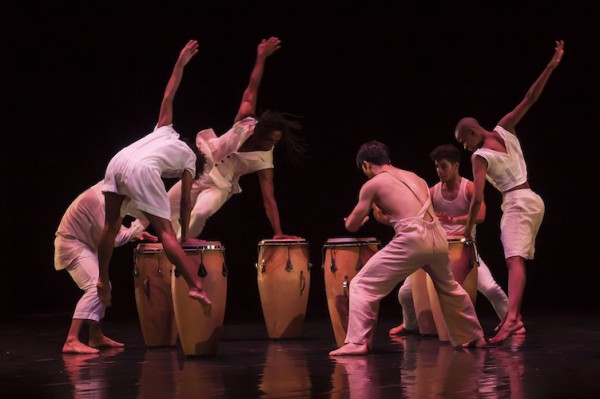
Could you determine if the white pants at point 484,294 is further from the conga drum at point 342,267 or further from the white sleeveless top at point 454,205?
the conga drum at point 342,267

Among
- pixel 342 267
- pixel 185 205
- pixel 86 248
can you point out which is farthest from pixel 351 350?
pixel 86 248

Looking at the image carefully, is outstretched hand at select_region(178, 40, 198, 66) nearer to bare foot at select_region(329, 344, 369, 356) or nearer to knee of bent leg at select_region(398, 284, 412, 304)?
bare foot at select_region(329, 344, 369, 356)

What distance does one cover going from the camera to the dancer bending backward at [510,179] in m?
6.05

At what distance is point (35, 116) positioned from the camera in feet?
29.6

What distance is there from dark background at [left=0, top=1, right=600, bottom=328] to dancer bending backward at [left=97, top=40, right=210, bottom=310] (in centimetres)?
332

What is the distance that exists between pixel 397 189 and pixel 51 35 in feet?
14.9

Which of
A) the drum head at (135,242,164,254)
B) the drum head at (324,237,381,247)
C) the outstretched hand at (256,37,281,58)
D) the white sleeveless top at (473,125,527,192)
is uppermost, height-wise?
the outstretched hand at (256,37,281,58)

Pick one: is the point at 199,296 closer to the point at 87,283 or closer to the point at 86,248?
the point at 87,283

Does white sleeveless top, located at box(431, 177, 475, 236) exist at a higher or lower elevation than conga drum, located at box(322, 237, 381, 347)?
higher

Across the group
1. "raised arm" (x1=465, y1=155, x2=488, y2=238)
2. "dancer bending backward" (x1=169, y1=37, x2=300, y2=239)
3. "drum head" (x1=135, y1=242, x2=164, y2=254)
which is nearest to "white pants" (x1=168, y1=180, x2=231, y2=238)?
"dancer bending backward" (x1=169, y1=37, x2=300, y2=239)

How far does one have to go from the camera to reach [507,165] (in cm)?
613

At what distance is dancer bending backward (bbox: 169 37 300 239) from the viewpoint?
22.6 ft

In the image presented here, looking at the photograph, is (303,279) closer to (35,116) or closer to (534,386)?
(534,386)

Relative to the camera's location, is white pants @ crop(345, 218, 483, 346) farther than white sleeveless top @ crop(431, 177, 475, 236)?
No
